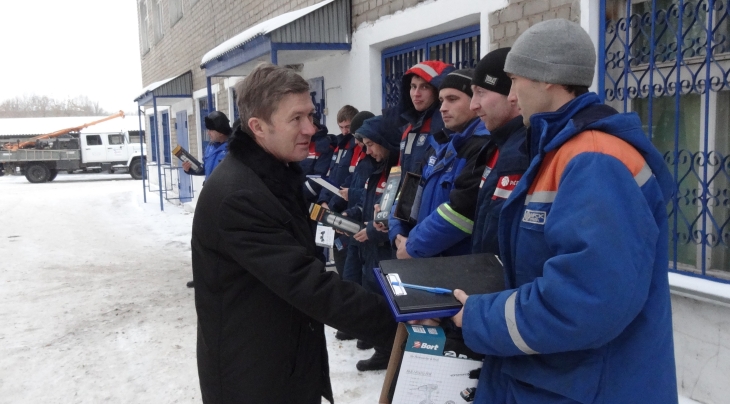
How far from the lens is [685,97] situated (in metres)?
3.14

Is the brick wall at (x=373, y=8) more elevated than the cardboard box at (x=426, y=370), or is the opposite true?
the brick wall at (x=373, y=8)

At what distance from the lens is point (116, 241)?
921 cm

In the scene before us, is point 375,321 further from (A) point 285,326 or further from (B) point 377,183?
(B) point 377,183

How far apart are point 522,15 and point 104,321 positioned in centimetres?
422

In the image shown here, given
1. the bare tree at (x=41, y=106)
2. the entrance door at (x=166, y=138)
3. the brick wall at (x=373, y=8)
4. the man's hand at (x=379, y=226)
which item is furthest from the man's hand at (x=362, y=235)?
the bare tree at (x=41, y=106)

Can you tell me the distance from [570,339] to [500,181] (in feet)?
2.72

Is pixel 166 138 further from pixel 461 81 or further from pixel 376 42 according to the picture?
pixel 461 81

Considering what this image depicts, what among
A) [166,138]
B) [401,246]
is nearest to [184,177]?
[166,138]

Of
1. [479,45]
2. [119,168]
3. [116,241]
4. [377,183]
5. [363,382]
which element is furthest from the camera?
[119,168]

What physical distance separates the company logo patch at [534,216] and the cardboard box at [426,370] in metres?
0.36

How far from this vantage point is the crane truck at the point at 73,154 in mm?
23453

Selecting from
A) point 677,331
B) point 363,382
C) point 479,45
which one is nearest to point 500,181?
point 677,331

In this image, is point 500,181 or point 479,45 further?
point 479,45

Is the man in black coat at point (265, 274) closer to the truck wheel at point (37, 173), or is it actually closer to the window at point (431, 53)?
the window at point (431, 53)
